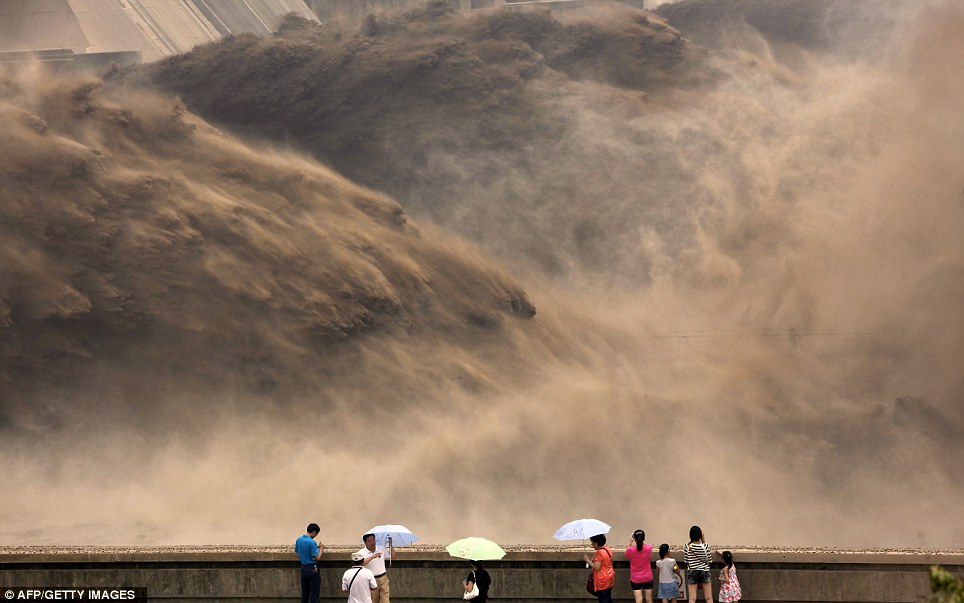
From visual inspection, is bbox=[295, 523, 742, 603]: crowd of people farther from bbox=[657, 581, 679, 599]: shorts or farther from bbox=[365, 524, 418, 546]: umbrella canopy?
bbox=[365, 524, 418, 546]: umbrella canopy

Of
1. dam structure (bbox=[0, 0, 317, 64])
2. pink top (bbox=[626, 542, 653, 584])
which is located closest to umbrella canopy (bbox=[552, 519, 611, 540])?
pink top (bbox=[626, 542, 653, 584])

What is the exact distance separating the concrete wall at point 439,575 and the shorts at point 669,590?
2.09ft

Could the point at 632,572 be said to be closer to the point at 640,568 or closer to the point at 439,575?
the point at 640,568

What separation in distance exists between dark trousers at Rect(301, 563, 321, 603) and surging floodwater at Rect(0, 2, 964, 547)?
1543 cm

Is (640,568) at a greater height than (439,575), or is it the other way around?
(439,575)

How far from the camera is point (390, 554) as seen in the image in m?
14.2

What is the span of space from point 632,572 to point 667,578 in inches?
17.6

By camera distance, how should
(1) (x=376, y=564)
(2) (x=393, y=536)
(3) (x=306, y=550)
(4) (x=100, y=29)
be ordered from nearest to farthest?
(1) (x=376, y=564)
(3) (x=306, y=550)
(2) (x=393, y=536)
(4) (x=100, y=29)

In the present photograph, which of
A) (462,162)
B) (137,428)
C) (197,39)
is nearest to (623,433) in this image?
(137,428)

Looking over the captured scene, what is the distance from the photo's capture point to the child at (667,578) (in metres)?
13.8

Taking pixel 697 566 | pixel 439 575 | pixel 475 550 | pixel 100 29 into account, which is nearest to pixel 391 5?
pixel 100 29

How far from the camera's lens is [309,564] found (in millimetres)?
14109

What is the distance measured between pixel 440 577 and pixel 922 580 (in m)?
6.33

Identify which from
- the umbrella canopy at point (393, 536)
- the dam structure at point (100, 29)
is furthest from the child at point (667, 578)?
the dam structure at point (100, 29)
